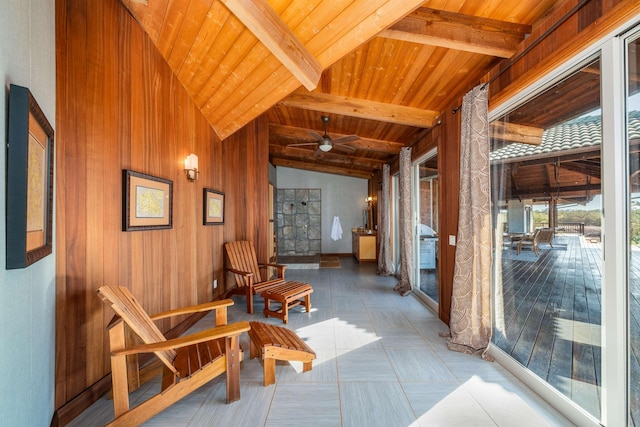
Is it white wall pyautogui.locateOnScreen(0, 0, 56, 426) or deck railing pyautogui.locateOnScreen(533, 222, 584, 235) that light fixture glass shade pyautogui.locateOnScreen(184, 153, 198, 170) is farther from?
deck railing pyautogui.locateOnScreen(533, 222, 584, 235)

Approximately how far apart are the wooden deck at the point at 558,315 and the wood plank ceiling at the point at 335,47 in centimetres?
168

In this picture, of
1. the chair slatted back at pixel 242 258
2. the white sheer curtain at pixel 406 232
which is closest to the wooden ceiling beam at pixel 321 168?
the white sheer curtain at pixel 406 232

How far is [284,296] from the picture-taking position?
340 cm

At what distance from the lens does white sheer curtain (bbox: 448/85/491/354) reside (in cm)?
246

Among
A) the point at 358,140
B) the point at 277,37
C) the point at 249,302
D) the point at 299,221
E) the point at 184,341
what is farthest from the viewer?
the point at 299,221

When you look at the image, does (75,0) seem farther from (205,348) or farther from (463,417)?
(463,417)

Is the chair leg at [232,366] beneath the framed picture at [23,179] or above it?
beneath

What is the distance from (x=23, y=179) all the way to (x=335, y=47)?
2.20 metres

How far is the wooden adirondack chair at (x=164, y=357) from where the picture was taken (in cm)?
160

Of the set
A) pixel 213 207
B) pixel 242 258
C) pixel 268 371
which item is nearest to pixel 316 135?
pixel 213 207

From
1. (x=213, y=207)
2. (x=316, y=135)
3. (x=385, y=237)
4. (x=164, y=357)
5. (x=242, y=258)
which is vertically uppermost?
(x=316, y=135)

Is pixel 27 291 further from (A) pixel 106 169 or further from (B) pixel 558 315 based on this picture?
(B) pixel 558 315

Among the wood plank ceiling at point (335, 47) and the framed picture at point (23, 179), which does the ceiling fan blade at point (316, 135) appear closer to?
the wood plank ceiling at point (335, 47)

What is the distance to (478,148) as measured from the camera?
2490 millimetres
